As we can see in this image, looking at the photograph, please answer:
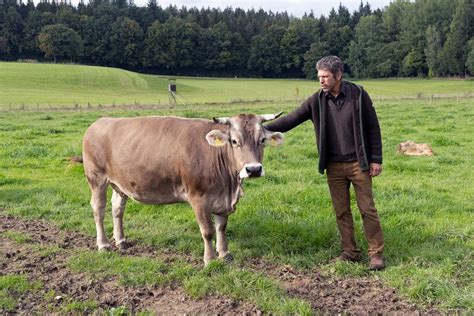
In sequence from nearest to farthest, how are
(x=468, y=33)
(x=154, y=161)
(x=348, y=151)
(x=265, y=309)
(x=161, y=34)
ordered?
(x=265, y=309) < (x=348, y=151) < (x=154, y=161) < (x=468, y=33) < (x=161, y=34)

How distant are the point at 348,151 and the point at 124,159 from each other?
311 cm

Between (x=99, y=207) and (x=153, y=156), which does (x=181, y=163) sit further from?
(x=99, y=207)

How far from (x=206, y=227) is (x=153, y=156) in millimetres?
1228

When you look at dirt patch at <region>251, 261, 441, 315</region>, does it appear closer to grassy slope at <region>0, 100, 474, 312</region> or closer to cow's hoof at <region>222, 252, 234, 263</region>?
grassy slope at <region>0, 100, 474, 312</region>

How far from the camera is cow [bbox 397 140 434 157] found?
548 inches

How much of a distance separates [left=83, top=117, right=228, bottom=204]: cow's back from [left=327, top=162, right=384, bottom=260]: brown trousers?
1.69 m

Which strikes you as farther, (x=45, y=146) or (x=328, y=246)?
(x=45, y=146)

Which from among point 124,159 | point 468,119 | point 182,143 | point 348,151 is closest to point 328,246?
point 348,151

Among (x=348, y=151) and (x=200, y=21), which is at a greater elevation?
(x=200, y=21)

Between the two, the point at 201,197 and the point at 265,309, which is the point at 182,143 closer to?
the point at 201,197

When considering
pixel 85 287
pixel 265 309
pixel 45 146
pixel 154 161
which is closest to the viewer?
pixel 265 309

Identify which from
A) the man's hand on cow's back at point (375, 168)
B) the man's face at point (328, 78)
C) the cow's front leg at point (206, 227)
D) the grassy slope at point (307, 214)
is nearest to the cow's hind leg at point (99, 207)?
the grassy slope at point (307, 214)

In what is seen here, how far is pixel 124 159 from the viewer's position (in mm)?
6938

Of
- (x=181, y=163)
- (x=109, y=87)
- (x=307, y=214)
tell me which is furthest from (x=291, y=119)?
(x=109, y=87)
